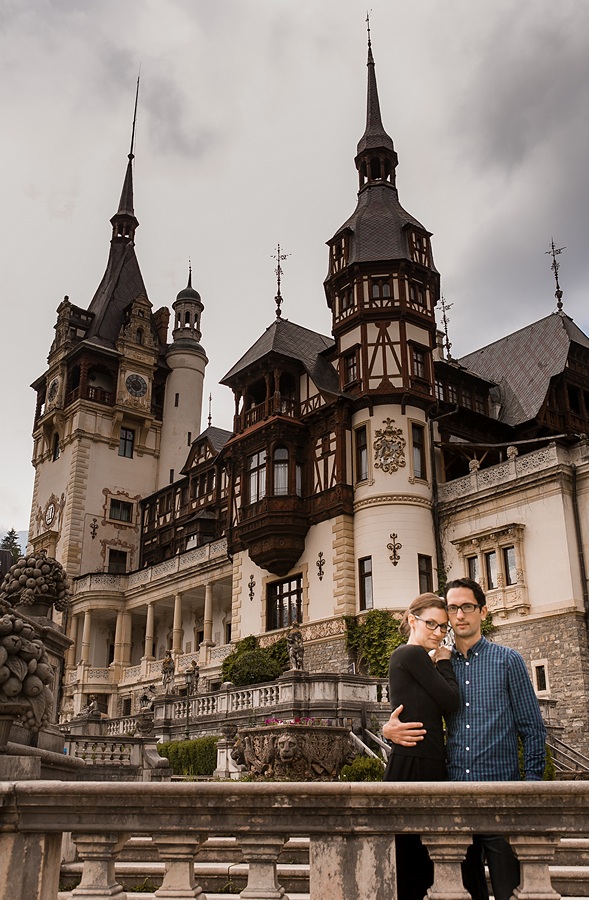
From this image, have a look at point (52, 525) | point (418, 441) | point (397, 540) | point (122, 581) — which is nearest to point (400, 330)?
point (418, 441)

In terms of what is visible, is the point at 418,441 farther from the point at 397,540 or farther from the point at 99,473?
the point at 99,473

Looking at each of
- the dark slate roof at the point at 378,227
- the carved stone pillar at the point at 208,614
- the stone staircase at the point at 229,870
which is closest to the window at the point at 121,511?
the carved stone pillar at the point at 208,614

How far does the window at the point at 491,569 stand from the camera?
2953cm

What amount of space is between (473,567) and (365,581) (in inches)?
155

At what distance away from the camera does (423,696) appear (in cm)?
493

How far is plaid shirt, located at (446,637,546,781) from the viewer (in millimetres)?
4895

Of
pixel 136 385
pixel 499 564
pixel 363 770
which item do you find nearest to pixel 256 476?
pixel 499 564

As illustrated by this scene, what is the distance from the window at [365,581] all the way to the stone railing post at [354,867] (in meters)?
26.4

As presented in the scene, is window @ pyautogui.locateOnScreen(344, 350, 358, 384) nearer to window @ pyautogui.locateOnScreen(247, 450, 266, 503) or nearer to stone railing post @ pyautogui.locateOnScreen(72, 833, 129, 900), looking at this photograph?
window @ pyautogui.locateOnScreen(247, 450, 266, 503)

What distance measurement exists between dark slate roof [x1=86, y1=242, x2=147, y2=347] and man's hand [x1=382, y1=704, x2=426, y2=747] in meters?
52.0

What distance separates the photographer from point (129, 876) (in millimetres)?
7164

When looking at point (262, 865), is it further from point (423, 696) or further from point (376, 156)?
point (376, 156)

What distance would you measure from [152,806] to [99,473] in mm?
48497

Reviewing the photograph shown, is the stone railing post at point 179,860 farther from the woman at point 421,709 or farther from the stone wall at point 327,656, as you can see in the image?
the stone wall at point 327,656
